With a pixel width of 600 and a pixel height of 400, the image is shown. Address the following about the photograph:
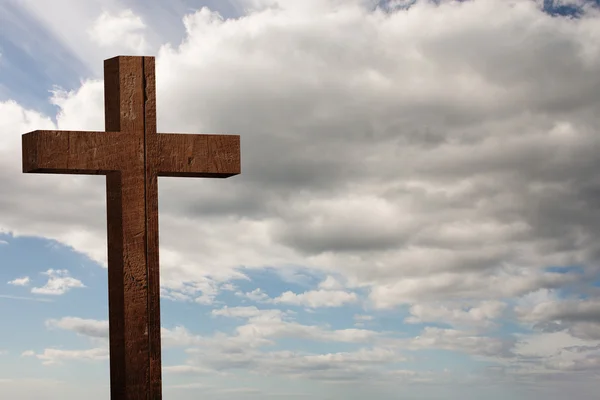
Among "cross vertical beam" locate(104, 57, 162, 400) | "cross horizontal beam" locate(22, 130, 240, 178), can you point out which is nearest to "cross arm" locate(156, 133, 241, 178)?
"cross horizontal beam" locate(22, 130, 240, 178)

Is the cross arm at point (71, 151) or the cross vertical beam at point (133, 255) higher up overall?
the cross arm at point (71, 151)

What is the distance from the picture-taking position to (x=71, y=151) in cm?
984

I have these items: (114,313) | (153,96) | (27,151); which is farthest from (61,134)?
(114,313)

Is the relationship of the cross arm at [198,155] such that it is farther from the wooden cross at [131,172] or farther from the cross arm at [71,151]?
the cross arm at [71,151]

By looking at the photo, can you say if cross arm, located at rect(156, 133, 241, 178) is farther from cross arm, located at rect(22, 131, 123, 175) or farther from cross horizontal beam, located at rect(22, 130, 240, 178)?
cross arm, located at rect(22, 131, 123, 175)

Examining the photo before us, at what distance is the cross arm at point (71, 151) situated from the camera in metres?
9.77

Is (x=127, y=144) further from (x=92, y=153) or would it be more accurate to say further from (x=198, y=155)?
(x=198, y=155)

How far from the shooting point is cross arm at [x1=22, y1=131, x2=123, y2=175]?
385 inches

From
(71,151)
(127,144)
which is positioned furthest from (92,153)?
(127,144)

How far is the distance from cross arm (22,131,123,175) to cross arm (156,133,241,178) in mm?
485

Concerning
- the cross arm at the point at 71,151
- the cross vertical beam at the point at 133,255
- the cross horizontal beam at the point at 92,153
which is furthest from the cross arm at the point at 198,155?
the cross arm at the point at 71,151

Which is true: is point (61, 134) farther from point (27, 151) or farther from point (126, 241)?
point (126, 241)

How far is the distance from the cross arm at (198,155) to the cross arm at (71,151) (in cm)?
49

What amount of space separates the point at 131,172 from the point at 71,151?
65 cm
